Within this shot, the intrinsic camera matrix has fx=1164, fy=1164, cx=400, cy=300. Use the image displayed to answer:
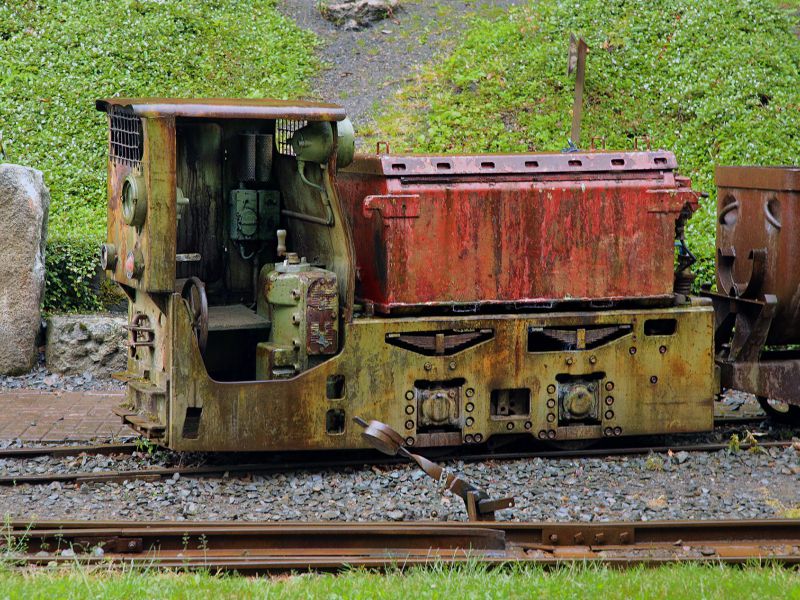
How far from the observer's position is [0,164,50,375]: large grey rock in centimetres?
1147

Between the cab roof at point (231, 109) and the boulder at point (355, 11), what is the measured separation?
40.2ft

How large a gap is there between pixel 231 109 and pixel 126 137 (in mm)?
905

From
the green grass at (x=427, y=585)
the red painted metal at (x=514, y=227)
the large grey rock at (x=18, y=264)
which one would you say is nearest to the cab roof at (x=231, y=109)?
the red painted metal at (x=514, y=227)

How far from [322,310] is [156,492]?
1707 mm

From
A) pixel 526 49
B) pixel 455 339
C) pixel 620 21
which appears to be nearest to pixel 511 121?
pixel 526 49

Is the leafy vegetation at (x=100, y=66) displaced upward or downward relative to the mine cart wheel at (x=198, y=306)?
upward

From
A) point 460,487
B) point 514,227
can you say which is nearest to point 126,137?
point 514,227

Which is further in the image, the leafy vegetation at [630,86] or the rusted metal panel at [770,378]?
the leafy vegetation at [630,86]

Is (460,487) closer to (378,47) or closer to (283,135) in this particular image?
(283,135)

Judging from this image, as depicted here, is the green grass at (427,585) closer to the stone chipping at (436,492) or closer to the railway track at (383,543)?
the railway track at (383,543)

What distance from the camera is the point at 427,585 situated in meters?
5.48

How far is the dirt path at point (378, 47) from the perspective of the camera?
1784 centimetres

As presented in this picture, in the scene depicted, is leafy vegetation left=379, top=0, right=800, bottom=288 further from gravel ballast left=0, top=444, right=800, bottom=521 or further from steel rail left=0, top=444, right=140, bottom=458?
steel rail left=0, top=444, right=140, bottom=458

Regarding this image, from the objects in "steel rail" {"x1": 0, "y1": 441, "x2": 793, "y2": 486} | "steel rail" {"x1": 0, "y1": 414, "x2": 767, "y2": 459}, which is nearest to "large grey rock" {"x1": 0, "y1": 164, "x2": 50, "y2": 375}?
"steel rail" {"x1": 0, "y1": 414, "x2": 767, "y2": 459}
